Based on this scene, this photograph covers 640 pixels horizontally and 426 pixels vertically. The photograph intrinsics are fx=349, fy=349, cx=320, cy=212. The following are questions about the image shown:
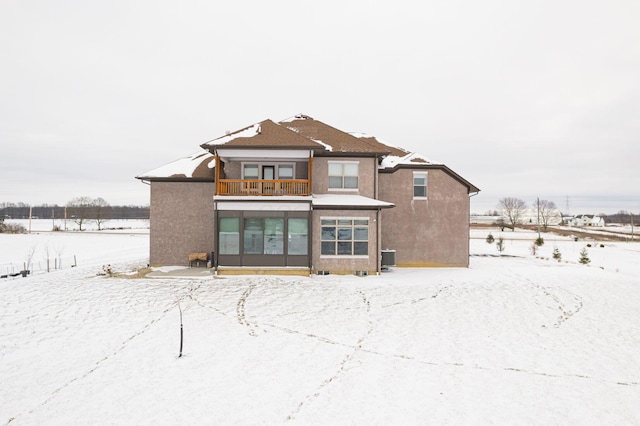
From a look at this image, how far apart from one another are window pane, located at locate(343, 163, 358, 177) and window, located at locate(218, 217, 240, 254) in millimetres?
6328

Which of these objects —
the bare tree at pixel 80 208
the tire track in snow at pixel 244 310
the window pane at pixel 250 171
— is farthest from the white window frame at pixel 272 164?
the bare tree at pixel 80 208

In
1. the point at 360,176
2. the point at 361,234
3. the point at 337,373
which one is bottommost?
the point at 337,373

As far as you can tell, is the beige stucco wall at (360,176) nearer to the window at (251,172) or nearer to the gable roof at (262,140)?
the gable roof at (262,140)

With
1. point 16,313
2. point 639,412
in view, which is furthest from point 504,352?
point 16,313

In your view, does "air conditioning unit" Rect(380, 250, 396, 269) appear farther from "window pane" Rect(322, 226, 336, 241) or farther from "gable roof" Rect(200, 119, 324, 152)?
"gable roof" Rect(200, 119, 324, 152)

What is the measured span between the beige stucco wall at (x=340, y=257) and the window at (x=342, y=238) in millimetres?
206

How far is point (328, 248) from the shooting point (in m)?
17.5

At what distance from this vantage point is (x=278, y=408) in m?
6.05

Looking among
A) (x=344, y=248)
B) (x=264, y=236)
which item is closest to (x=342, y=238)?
(x=344, y=248)

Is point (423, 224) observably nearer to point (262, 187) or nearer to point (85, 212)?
point (262, 187)

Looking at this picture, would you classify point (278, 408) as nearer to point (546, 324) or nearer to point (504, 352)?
point (504, 352)

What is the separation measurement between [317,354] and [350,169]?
12.3m

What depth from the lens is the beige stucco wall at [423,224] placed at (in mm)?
20359

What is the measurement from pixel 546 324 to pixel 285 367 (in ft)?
26.7
